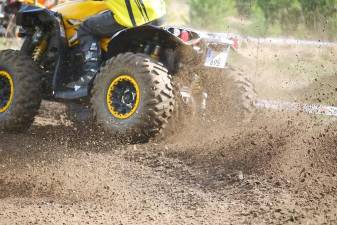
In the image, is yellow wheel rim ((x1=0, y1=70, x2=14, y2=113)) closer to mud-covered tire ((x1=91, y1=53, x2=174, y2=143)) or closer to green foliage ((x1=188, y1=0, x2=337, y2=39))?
mud-covered tire ((x1=91, y1=53, x2=174, y2=143))

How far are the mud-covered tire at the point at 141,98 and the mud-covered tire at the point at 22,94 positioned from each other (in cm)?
82

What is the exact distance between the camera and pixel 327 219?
13.4 feet

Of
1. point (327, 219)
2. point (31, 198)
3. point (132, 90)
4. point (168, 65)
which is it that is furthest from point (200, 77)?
point (327, 219)

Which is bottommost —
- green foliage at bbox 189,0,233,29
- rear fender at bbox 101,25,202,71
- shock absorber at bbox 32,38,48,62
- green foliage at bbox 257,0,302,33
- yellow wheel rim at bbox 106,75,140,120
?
green foliage at bbox 189,0,233,29

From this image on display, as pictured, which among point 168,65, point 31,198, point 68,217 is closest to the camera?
point 68,217

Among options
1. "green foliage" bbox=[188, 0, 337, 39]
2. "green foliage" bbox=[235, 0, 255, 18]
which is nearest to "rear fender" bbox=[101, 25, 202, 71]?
"green foliage" bbox=[188, 0, 337, 39]

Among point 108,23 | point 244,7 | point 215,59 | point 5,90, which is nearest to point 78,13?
point 108,23

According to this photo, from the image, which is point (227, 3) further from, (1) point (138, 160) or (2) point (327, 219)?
(2) point (327, 219)

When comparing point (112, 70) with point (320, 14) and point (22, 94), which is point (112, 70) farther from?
point (320, 14)

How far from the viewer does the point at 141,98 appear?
21.3 feet

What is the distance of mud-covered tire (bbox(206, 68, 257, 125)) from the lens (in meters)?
7.33

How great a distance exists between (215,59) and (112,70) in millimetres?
1143

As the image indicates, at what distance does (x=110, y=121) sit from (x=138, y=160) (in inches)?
33.5

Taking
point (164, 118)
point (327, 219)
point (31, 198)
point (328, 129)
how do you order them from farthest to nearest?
point (164, 118) → point (328, 129) → point (31, 198) → point (327, 219)
